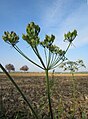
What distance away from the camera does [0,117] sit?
7520 mm

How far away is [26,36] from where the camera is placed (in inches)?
112

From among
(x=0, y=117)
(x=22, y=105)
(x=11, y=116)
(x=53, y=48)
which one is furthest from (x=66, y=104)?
(x=53, y=48)

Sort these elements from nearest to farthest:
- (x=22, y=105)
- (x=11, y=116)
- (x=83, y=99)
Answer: (x=11, y=116), (x=22, y=105), (x=83, y=99)

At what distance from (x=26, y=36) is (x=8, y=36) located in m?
0.25

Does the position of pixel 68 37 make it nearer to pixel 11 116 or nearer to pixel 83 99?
pixel 11 116

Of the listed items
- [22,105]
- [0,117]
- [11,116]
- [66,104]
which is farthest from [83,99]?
[0,117]

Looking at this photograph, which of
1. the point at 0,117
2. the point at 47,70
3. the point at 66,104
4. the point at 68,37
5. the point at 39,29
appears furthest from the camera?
the point at 66,104

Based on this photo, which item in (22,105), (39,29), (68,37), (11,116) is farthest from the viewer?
(22,105)

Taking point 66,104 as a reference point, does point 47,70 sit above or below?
above

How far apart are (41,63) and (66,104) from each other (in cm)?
815

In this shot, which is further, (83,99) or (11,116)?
(83,99)

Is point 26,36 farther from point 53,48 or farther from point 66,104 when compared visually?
point 66,104

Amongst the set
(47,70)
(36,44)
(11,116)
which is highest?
(36,44)

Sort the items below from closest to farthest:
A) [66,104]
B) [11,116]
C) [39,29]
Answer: [39,29] → [11,116] → [66,104]
